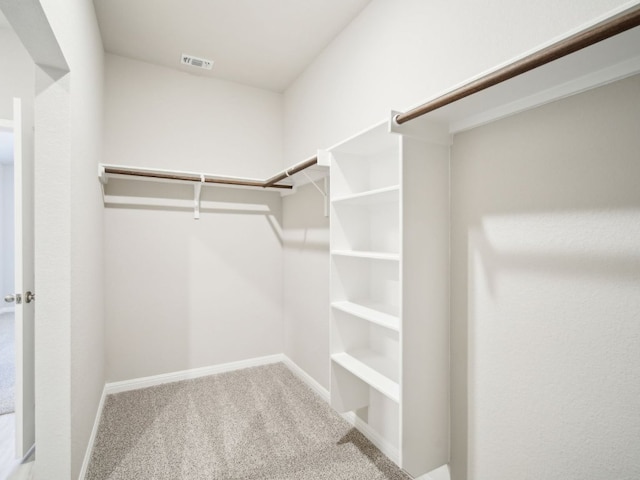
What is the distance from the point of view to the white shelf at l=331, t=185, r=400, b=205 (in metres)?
1.41

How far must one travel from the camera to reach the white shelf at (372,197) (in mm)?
1409

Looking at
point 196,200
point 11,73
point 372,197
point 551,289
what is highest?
point 11,73

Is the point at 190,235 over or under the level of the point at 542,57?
under

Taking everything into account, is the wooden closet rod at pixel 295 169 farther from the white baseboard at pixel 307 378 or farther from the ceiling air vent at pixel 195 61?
the white baseboard at pixel 307 378

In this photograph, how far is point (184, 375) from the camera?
2.78 meters

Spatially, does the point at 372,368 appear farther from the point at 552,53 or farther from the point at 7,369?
the point at 7,369

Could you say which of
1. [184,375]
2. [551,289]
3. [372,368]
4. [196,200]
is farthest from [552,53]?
[184,375]

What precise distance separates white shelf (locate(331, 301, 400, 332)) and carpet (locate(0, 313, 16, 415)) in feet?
8.41

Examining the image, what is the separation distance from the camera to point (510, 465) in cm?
118

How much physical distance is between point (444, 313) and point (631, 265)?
2.20 feet

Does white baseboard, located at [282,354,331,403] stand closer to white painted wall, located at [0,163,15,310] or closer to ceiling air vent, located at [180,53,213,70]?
ceiling air vent, located at [180,53,213,70]

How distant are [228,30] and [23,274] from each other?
2.00m

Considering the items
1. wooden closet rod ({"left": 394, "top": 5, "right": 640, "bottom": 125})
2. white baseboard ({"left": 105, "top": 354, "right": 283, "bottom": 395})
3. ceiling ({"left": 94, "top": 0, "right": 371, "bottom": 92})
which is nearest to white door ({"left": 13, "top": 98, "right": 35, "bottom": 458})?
white baseboard ({"left": 105, "top": 354, "right": 283, "bottom": 395})

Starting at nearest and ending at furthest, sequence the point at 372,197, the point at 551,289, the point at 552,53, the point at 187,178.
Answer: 1. the point at 552,53
2. the point at 551,289
3. the point at 372,197
4. the point at 187,178
